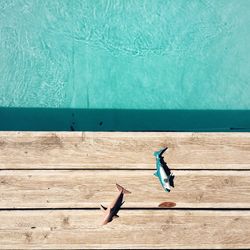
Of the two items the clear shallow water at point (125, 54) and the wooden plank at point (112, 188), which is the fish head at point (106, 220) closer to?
the wooden plank at point (112, 188)

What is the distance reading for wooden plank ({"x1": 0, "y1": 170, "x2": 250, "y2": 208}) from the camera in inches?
102

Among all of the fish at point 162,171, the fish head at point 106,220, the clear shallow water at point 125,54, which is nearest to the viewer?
the fish at point 162,171

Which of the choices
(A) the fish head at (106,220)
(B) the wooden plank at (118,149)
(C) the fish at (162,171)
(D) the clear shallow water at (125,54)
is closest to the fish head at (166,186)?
(C) the fish at (162,171)

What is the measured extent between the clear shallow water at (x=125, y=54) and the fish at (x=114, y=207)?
803 mm

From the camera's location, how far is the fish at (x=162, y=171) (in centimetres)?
253

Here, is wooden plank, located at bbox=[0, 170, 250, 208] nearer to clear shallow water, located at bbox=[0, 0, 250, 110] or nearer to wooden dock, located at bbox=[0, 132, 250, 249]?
wooden dock, located at bbox=[0, 132, 250, 249]

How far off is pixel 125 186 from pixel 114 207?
0.61 ft

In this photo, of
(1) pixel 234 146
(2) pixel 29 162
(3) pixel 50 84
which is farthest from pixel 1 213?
(1) pixel 234 146

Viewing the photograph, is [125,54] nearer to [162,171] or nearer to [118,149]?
[118,149]

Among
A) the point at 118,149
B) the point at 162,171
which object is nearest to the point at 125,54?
the point at 118,149

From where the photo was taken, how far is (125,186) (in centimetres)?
264

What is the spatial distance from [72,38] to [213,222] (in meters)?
2.06

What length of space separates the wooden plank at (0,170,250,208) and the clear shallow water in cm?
70

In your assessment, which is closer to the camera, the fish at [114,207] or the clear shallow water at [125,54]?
the fish at [114,207]
